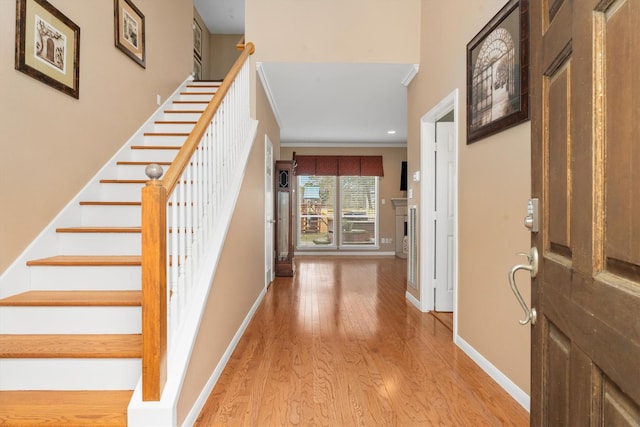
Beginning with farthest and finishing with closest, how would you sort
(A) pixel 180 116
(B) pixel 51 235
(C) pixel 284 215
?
(C) pixel 284 215, (A) pixel 180 116, (B) pixel 51 235

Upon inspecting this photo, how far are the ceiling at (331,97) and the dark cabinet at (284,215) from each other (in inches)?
38.1

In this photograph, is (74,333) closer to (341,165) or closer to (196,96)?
(196,96)

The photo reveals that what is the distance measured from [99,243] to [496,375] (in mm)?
2719

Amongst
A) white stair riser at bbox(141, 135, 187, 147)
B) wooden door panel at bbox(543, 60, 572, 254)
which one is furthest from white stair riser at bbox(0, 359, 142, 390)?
white stair riser at bbox(141, 135, 187, 147)

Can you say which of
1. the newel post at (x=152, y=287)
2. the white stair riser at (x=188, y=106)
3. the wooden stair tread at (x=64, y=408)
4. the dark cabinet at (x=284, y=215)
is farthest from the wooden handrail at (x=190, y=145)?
the dark cabinet at (x=284, y=215)

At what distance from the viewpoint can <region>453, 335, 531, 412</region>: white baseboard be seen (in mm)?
1831

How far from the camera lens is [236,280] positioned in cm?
273

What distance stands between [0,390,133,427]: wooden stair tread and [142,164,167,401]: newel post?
215 millimetres

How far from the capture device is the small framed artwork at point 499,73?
1845mm

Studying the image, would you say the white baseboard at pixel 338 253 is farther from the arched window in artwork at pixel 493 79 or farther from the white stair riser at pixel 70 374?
the white stair riser at pixel 70 374

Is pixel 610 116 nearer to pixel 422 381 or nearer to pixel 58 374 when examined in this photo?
pixel 422 381

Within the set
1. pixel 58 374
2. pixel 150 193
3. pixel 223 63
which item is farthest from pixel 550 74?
pixel 223 63

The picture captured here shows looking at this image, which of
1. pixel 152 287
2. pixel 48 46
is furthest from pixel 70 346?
pixel 48 46

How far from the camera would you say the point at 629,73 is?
545mm
